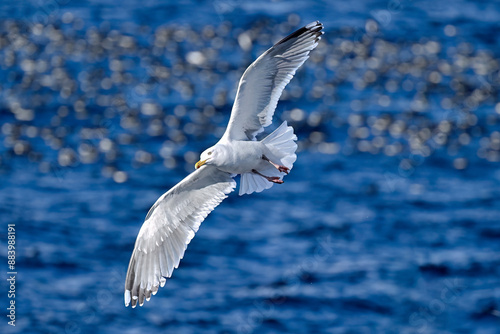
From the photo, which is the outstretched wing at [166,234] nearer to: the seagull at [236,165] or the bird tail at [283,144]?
the seagull at [236,165]

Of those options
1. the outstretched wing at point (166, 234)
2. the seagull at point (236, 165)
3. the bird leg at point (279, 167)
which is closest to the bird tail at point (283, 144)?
the seagull at point (236, 165)

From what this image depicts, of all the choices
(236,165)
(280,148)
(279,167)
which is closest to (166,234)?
(236,165)

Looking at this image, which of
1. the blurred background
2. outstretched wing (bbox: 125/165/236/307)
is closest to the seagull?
outstretched wing (bbox: 125/165/236/307)

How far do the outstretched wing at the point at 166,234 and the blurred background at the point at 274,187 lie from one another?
7.63 metres

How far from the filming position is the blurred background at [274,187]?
2011 centimetres

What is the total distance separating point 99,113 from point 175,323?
26.9 feet

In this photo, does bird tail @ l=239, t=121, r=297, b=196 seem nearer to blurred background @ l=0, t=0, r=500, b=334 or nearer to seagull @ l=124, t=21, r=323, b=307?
seagull @ l=124, t=21, r=323, b=307

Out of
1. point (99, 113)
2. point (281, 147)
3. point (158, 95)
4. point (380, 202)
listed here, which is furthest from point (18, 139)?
point (281, 147)

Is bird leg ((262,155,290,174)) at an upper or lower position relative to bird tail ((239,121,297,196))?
lower

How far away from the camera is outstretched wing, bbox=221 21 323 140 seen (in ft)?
37.0

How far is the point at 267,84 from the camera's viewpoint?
1141cm

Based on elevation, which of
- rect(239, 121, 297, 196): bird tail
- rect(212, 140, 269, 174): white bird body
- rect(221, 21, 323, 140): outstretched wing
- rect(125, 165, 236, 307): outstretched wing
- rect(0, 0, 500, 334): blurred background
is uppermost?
rect(0, 0, 500, 334): blurred background

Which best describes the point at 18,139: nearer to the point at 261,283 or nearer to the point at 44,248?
the point at 44,248

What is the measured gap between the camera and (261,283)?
67.5 feet
